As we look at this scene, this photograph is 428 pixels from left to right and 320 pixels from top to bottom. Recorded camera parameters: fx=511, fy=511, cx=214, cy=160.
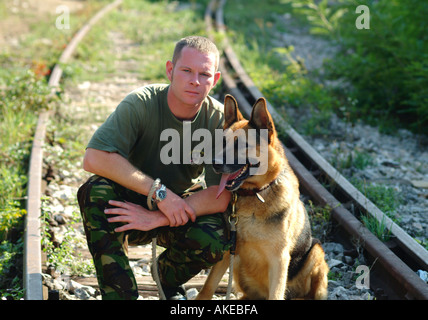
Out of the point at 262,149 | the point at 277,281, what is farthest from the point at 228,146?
the point at 277,281

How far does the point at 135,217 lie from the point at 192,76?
1.08 metres

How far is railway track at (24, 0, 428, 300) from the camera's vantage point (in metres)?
3.60

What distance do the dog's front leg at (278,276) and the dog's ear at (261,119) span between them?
0.83m

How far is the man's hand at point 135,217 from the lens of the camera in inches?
136

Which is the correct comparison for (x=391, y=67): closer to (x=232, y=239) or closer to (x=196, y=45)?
(x=196, y=45)

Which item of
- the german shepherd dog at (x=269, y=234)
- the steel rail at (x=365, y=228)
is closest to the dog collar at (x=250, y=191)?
the german shepherd dog at (x=269, y=234)

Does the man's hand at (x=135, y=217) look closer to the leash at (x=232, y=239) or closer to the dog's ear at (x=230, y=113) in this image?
the leash at (x=232, y=239)

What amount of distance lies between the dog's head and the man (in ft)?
0.84

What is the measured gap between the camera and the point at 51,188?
16.8 ft

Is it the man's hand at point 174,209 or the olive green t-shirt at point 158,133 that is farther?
the olive green t-shirt at point 158,133

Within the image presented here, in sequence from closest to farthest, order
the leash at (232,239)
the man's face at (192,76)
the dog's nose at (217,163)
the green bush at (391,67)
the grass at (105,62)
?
the dog's nose at (217,163) < the leash at (232,239) < the man's face at (192,76) < the grass at (105,62) < the green bush at (391,67)

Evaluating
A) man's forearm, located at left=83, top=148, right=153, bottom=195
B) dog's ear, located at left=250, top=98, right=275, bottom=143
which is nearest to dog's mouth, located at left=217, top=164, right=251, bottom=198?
dog's ear, located at left=250, top=98, right=275, bottom=143

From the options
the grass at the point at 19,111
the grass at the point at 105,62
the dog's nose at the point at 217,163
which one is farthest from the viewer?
the grass at the point at 105,62
